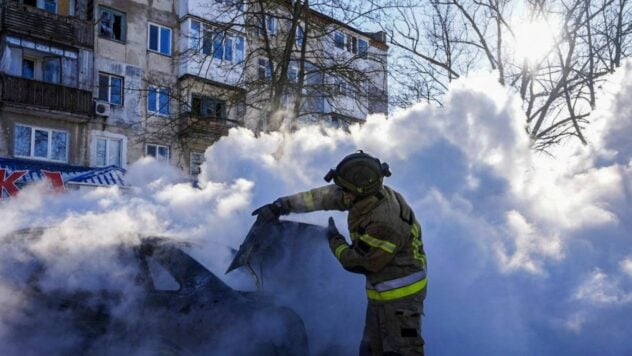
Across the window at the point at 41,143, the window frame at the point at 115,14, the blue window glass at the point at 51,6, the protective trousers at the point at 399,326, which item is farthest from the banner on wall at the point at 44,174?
the protective trousers at the point at 399,326

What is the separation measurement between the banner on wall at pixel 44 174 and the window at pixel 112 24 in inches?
208

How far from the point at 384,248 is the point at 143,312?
1.46m

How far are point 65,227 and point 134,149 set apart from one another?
1874cm

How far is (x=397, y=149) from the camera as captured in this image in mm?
5117

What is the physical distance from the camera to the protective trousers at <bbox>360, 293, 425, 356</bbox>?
10.7ft

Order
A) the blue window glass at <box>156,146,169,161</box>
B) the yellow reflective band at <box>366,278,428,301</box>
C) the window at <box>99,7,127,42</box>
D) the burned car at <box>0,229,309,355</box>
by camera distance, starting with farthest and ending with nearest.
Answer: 1. the blue window glass at <box>156,146,169,161</box>
2. the window at <box>99,7,127,42</box>
3. the yellow reflective band at <box>366,278,428,301</box>
4. the burned car at <box>0,229,309,355</box>

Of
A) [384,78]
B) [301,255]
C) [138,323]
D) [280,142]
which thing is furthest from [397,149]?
[384,78]

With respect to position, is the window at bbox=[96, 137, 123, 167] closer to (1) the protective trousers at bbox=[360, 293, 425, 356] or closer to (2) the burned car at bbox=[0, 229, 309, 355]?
(2) the burned car at bbox=[0, 229, 309, 355]

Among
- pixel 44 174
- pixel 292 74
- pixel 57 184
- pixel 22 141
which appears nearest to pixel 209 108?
pixel 292 74

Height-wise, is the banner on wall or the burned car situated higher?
the banner on wall

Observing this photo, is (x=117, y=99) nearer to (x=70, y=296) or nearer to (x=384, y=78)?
(x=384, y=78)

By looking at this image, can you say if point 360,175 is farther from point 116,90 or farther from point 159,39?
point 159,39

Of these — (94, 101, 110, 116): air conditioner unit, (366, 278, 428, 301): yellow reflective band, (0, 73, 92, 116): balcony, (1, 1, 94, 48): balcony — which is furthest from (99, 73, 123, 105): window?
(366, 278, 428, 301): yellow reflective band

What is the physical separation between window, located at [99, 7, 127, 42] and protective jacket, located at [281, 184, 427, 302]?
66.7 ft
